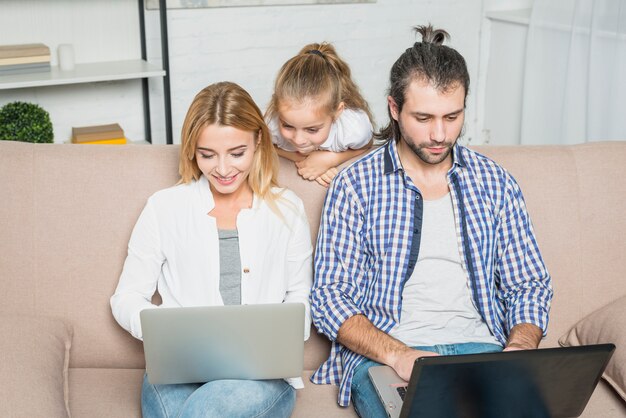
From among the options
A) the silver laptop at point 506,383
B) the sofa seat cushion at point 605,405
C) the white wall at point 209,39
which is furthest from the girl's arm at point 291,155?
the white wall at point 209,39

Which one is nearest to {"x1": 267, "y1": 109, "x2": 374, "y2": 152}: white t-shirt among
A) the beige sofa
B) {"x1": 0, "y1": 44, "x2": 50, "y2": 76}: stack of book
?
the beige sofa

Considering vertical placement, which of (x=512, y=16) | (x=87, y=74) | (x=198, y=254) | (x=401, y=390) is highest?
(x=512, y=16)

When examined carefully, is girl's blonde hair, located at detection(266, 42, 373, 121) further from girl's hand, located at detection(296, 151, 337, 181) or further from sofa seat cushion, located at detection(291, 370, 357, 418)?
sofa seat cushion, located at detection(291, 370, 357, 418)

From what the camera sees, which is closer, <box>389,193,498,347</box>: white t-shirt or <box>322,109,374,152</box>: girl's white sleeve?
<box>389,193,498,347</box>: white t-shirt

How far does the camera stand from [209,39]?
145 inches

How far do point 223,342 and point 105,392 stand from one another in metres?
0.40

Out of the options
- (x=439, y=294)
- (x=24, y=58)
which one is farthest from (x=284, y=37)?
(x=439, y=294)

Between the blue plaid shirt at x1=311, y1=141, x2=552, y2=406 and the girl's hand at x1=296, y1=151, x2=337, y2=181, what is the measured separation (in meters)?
0.08

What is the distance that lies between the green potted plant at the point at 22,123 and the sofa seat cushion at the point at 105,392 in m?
1.49

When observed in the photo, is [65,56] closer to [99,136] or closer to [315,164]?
[99,136]

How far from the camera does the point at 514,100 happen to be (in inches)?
157

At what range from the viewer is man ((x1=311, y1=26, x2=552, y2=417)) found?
1770 millimetres

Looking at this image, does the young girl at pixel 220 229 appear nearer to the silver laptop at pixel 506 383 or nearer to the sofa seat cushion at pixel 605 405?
the silver laptop at pixel 506 383

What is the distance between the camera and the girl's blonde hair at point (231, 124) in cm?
173
